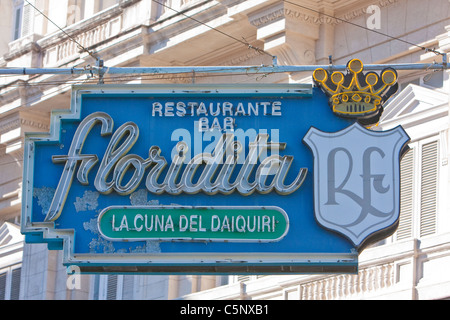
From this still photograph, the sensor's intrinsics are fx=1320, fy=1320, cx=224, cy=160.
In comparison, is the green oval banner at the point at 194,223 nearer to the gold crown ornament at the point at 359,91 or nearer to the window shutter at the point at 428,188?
the gold crown ornament at the point at 359,91

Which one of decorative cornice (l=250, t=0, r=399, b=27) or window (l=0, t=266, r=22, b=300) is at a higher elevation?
decorative cornice (l=250, t=0, r=399, b=27)

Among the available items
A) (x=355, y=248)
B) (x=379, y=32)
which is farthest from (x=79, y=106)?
(x=379, y=32)

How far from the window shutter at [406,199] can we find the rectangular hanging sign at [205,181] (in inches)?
328

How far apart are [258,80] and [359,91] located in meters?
10.6

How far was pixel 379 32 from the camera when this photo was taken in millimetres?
24516

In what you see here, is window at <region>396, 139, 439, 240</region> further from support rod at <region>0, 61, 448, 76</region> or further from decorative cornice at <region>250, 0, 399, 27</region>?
support rod at <region>0, 61, 448, 76</region>

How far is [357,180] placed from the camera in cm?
1481

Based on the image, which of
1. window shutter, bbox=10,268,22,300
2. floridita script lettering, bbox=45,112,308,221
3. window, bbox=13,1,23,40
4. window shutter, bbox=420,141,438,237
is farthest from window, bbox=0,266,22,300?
floridita script lettering, bbox=45,112,308,221

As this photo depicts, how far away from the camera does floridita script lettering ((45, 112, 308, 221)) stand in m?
14.9

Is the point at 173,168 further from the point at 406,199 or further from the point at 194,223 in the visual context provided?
the point at 406,199

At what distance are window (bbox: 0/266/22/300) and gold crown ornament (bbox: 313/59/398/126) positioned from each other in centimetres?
1735

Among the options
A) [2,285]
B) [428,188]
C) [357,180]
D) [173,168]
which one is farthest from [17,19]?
[357,180]

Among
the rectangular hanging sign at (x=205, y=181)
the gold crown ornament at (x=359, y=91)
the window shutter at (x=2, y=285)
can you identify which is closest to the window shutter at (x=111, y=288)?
the window shutter at (x=2, y=285)

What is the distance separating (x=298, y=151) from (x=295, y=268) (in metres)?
1.38
